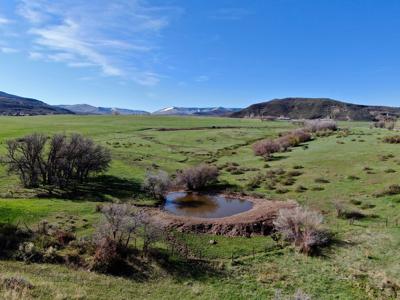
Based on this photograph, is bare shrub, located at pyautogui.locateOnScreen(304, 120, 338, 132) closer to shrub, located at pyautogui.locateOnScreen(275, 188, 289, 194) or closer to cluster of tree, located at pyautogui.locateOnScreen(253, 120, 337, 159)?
cluster of tree, located at pyautogui.locateOnScreen(253, 120, 337, 159)

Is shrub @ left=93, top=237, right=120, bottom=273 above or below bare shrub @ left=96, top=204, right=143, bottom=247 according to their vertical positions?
below

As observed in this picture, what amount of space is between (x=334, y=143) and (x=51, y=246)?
237ft

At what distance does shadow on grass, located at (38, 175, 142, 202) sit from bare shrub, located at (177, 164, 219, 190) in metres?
6.83

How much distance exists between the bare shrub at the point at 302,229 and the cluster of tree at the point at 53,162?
3279 cm

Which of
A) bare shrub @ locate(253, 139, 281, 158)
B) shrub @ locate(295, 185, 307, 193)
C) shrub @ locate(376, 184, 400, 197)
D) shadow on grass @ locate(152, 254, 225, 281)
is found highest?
bare shrub @ locate(253, 139, 281, 158)

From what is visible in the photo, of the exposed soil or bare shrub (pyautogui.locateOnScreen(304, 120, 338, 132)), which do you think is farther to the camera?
bare shrub (pyautogui.locateOnScreen(304, 120, 338, 132))

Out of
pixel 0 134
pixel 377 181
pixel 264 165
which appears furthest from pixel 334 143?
pixel 0 134

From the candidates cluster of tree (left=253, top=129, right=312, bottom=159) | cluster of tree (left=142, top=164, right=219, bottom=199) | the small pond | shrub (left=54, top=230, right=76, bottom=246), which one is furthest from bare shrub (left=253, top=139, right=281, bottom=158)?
shrub (left=54, top=230, right=76, bottom=246)

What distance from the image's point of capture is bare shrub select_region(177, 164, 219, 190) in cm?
5716

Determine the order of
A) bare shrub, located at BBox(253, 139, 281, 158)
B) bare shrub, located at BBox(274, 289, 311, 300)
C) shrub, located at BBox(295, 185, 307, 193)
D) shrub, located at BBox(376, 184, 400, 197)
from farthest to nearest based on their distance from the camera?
1. bare shrub, located at BBox(253, 139, 281, 158)
2. shrub, located at BBox(295, 185, 307, 193)
3. shrub, located at BBox(376, 184, 400, 197)
4. bare shrub, located at BBox(274, 289, 311, 300)

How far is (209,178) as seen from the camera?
58.5m

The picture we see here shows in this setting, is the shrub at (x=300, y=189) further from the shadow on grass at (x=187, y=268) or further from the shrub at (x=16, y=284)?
the shrub at (x=16, y=284)

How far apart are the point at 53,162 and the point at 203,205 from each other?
23398mm

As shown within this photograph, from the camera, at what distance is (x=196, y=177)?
57031 millimetres
